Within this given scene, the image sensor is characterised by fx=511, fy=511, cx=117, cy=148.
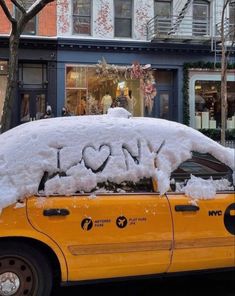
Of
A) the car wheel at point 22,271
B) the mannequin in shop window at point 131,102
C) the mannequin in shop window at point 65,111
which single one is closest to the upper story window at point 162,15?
the mannequin in shop window at point 131,102

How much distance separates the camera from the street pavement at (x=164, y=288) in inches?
196

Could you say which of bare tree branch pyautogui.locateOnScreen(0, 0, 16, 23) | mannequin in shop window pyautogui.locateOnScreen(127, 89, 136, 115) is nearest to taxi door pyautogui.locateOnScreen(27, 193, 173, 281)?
bare tree branch pyautogui.locateOnScreen(0, 0, 16, 23)

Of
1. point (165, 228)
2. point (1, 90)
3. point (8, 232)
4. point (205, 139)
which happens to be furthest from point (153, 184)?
point (1, 90)

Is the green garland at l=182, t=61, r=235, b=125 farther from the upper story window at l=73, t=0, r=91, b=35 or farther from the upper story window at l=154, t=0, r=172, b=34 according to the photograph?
the upper story window at l=73, t=0, r=91, b=35

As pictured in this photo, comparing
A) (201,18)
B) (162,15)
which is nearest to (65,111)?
(162,15)

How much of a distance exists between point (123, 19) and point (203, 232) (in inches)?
772

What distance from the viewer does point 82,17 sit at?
74.1 ft

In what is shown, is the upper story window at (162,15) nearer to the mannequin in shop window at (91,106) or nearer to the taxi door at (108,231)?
the mannequin in shop window at (91,106)

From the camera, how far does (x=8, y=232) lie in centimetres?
405

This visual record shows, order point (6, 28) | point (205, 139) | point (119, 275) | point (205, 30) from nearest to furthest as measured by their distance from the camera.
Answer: point (119, 275) → point (205, 139) → point (6, 28) → point (205, 30)

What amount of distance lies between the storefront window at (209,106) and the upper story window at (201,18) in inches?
89.4

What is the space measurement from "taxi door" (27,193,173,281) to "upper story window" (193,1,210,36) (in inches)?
783

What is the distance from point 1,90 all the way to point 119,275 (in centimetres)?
1838

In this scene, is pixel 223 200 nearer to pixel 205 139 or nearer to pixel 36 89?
pixel 205 139
